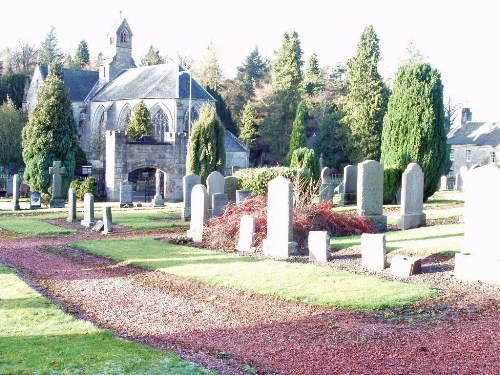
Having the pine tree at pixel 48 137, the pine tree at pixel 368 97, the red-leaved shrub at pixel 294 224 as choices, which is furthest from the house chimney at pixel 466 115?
the red-leaved shrub at pixel 294 224

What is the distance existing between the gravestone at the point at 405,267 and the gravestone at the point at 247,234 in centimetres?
449

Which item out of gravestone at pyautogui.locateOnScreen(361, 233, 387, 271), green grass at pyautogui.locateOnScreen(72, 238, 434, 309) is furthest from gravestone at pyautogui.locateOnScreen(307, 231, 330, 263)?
gravestone at pyautogui.locateOnScreen(361, 233, 387, 271)

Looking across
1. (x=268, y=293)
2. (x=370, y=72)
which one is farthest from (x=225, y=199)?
(x=370, y=72)

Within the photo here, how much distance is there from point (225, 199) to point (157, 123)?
35628mm

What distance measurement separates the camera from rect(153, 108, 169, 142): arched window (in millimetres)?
54219

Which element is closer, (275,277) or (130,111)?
(275,277)

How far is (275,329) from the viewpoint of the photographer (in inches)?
332

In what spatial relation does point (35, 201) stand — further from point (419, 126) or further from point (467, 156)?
point (467, 156)

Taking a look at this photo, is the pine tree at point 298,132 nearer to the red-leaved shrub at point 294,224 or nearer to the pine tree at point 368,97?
the pine tree at point 368,97

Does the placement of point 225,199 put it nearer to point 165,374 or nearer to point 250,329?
point 250,329

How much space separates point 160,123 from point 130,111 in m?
3.95

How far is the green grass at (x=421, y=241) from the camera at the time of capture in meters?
13.5

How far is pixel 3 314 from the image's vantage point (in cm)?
927

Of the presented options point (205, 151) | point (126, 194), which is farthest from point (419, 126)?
point (126, 194)
